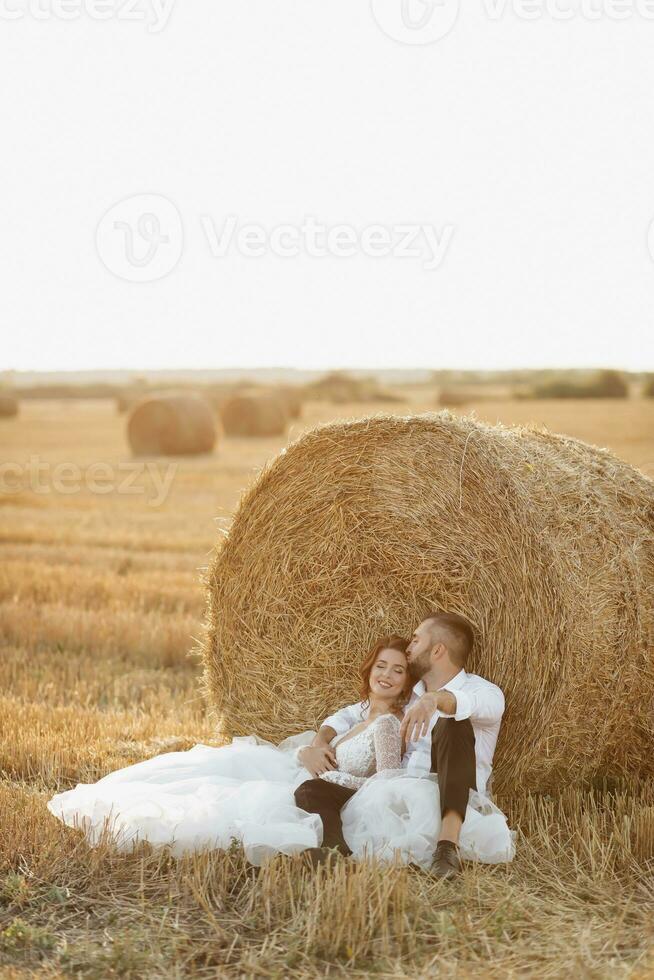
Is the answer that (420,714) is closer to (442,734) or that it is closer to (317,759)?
(442,734)

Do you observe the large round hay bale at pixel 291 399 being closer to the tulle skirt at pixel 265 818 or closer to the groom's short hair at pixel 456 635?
the groom's short hair at pixel 456 635

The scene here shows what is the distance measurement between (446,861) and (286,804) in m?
0.67

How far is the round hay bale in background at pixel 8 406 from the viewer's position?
24.1 meters

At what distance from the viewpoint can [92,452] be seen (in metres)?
21.3

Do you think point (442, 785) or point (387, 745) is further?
point (387, 745)

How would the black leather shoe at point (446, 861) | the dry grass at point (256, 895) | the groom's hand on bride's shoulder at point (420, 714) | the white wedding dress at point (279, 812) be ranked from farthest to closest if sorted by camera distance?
the groom's hand on bride's shoulder at point (420, 714) → the white wedding dress at point (279, 812) → the black leather shoe at point (446, 861) → the dry grass at point (256, 895)

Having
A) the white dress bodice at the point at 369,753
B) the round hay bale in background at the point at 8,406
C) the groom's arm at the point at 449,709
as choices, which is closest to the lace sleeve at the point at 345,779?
the white dress bodice at the point at 369,753

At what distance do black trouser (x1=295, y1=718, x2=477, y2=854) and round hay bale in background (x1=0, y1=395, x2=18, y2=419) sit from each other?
21080 millimetres

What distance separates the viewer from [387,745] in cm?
459

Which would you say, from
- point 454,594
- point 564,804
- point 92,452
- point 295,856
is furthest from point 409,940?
point 92,452

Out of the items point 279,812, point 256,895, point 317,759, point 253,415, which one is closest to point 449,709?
point 317,759

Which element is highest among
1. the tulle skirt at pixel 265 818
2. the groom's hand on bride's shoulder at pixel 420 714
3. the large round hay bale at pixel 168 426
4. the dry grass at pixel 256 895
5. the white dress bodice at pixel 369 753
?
the large round hay bale at pixel 168 426

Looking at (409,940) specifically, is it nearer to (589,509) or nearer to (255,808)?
(255,808)

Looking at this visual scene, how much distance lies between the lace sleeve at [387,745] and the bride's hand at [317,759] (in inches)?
9.1
